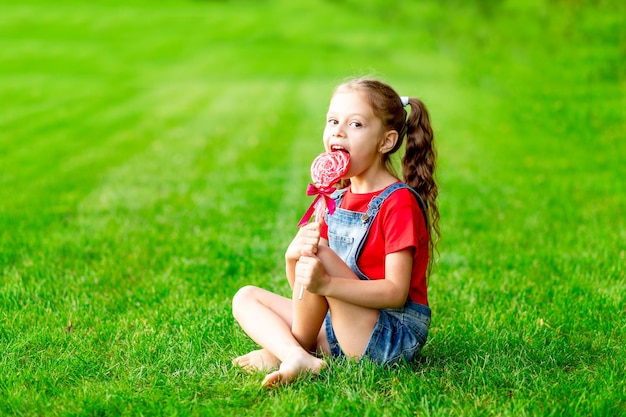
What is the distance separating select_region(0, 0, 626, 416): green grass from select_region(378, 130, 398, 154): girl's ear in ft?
1.32

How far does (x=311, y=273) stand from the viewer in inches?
119

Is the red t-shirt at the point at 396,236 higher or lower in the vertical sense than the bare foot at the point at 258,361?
higher

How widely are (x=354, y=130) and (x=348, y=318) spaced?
762mm

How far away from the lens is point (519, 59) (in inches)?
746

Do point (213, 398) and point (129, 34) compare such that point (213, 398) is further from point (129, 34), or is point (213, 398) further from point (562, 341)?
point (129, 34)

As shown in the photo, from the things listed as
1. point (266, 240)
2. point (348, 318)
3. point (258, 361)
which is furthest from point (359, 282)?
point (266, 240)

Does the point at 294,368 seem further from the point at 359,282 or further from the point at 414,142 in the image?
the point at 414,142

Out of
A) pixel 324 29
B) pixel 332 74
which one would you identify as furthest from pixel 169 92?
pixel 324 29

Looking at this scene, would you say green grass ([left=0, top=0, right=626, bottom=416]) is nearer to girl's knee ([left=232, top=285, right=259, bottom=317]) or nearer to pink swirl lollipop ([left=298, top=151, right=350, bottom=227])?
girl's knee ([left=232, top=285, right=259, bottom=317])

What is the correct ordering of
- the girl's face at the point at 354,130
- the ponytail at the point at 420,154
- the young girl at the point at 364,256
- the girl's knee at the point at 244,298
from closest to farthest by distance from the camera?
the young girl at the point at 364,256, the girl's face at the point at 354,130, the ponytail at the point at 420,154, the girl's knee at the point at 244,298

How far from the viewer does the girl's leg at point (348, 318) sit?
315cm

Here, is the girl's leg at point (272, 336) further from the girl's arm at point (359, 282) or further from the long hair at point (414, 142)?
the long hair at point (414, 142)

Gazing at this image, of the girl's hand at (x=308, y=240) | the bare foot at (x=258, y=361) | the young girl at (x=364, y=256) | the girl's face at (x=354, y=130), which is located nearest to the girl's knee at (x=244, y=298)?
the young girl at (x=364, y=256)

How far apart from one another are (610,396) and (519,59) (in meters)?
16.9
